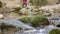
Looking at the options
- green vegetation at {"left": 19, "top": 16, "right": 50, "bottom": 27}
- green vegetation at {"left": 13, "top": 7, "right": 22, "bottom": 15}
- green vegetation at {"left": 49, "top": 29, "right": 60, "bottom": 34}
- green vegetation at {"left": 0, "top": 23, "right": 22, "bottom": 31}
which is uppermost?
green vegetation at {"left": 13, "top": 7, "right": 22, "bottom": 15}

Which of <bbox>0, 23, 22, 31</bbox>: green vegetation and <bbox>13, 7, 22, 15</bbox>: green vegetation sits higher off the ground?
<bbox>13, 7, 22, 15</bbox>: green vegetation

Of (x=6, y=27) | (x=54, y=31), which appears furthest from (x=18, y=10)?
(x=54, y=31)

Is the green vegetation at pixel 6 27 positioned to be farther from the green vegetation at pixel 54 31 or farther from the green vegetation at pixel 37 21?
the green vegetation at pixel 54 31

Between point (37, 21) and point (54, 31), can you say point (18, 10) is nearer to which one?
point (37, 21)

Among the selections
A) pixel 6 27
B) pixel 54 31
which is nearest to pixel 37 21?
pixel 54 31

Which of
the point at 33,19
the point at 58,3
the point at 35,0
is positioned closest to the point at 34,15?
the point at 33,19

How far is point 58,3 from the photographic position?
4.49 feet

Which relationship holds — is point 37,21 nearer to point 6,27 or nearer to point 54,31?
point 54,31

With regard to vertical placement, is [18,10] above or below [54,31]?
above

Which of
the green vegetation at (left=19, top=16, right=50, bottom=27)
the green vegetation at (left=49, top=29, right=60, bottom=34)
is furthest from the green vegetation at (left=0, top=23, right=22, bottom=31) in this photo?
the green vegetation at (left=49, top=29, right=60, bottom=34)

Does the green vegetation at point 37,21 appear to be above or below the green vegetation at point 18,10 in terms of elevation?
below

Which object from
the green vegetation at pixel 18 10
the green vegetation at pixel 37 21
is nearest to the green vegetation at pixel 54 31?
the green vegetation at pixel 37 21

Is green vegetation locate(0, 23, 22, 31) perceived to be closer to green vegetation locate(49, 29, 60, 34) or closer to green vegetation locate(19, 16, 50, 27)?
green vegetation locate(19, 16, 50, 27)

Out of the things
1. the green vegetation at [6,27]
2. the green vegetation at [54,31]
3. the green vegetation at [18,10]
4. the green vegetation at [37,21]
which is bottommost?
the green vegetation at [54,31]
